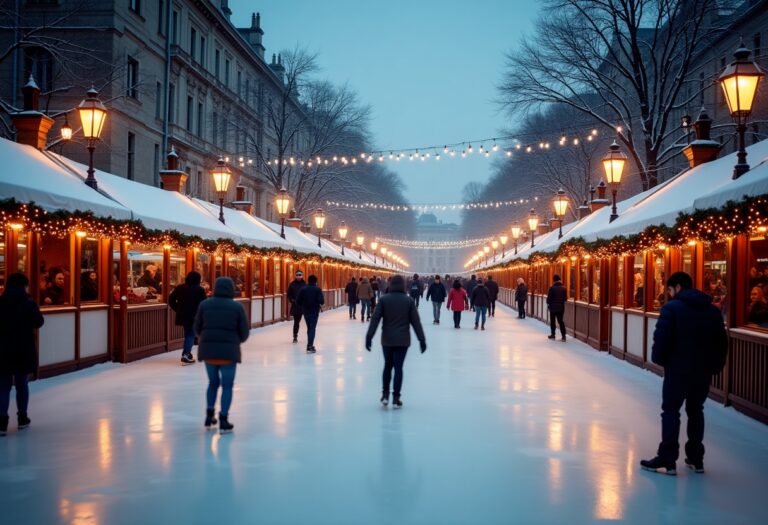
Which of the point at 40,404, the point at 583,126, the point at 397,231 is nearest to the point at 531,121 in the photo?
the point at 583,126

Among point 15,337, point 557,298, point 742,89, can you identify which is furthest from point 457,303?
point 15,337

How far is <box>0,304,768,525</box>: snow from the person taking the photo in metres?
4.94

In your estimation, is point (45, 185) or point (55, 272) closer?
point (45, 185)

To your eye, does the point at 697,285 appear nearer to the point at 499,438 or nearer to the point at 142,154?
the point at 499,438

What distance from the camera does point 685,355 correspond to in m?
5.83

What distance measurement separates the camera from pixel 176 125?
34.6 metres

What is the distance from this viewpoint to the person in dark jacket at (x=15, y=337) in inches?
277

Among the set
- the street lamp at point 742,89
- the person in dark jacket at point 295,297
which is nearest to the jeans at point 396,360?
the street lamp at point 742,89

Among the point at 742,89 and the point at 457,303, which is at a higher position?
the point at 742,89

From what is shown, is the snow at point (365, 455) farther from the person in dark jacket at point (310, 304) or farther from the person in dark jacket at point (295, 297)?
the person in dark jacket at point (295, 297)

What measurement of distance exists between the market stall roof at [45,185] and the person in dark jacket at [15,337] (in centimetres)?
267

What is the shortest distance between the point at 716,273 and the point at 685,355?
14.6ft

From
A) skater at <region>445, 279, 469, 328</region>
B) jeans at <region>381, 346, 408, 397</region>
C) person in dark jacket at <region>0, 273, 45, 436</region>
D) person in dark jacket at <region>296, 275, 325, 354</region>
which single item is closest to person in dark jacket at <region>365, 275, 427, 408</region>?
jeans at <region>381, 346, 408, 397</region>

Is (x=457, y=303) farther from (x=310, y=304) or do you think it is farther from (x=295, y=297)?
(x=310, y=304)
